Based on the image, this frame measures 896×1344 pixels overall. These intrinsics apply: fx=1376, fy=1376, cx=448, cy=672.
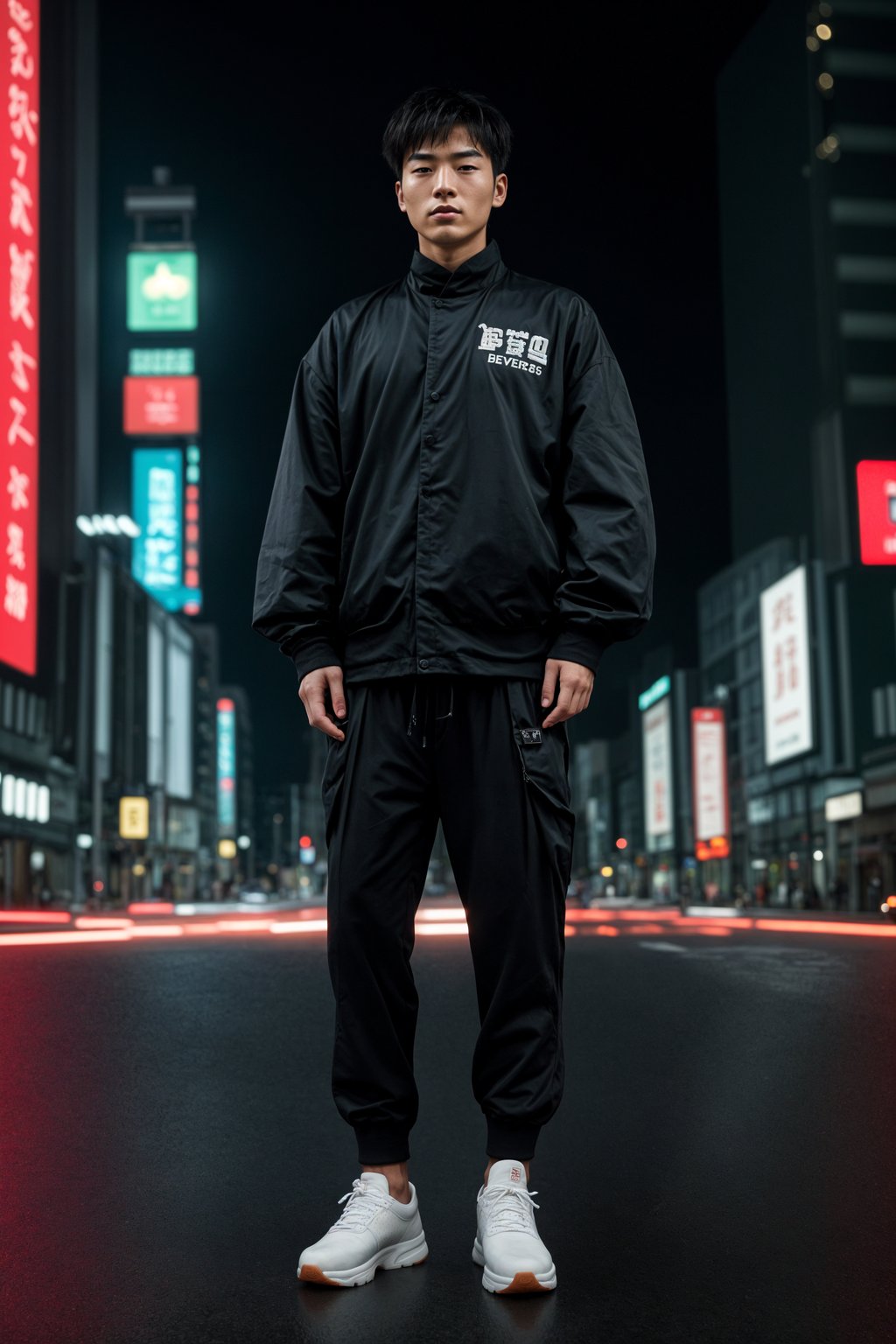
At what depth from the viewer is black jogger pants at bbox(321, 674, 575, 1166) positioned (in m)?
2.63

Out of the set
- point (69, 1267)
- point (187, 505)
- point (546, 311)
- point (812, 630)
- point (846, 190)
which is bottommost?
point (69, 1267)

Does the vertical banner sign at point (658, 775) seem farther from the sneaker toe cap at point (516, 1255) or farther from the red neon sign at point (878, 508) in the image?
the sneaker toe cap at point (516, 1255)

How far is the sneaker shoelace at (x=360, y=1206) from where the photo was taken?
2.50 m

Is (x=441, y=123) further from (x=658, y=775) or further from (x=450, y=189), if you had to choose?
(x=658, y=775)

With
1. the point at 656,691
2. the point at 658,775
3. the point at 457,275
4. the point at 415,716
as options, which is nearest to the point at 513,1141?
the point at 415,716

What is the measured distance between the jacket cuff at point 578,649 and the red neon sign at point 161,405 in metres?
80.3

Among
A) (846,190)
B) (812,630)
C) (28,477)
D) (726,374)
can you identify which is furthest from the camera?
(726,374)

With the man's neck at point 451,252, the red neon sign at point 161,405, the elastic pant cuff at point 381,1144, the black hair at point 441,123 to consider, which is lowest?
the elastic pant cuff at point 381,1144

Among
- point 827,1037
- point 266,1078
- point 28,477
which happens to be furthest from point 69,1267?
point 28,477

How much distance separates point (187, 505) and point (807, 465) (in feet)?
130

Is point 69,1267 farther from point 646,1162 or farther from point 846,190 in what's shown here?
point 846,190

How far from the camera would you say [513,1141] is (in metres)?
2.63

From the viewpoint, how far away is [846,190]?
7306 cm

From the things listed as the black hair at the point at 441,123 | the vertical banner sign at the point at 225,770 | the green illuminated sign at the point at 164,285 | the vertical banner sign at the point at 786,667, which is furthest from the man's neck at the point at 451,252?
the vertical banner sign at the point at 225,770
